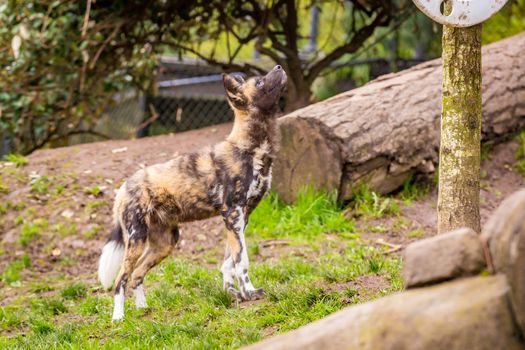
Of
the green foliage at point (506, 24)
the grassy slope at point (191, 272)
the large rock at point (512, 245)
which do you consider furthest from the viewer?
the green foliage at point (506, 24)

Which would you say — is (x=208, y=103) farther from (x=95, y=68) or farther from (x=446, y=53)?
(x=446, y=53)

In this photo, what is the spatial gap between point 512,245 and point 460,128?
5.12ft

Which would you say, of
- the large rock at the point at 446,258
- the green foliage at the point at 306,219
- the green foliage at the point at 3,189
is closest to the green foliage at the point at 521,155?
the green foliage at the point at 306,219

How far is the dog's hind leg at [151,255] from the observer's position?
495cm

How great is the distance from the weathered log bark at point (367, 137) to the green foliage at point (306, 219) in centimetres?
10

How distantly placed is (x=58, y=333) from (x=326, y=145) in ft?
8.80

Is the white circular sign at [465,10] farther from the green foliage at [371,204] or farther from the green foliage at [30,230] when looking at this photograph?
the green foliage at [30,230]

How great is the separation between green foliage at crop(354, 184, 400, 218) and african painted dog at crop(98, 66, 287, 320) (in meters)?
1.80

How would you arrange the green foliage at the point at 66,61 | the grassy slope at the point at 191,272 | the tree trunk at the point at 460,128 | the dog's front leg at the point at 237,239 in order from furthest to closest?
the green foliage at the point at 66,61 → the dog's front leg at the point at 237,239 → the grassy slope at the point at 191,272 → the tree trunk at the point at 460,128

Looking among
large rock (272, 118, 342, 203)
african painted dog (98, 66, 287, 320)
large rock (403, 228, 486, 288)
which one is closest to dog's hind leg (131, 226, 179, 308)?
african painted dog (98, 66, 287, 320)

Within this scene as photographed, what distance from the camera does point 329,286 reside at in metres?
4.70

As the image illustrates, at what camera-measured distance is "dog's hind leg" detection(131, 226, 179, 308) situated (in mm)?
4953

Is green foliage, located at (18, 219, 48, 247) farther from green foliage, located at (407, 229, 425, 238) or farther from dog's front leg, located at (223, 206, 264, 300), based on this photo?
green foliage, located at (407, 229, 425, 238)

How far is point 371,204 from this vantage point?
6.60 meters
